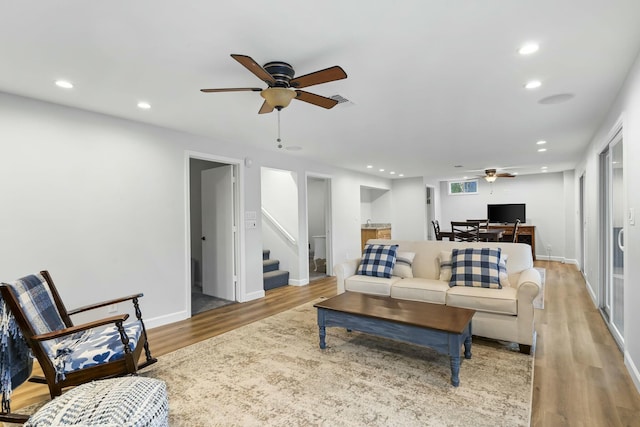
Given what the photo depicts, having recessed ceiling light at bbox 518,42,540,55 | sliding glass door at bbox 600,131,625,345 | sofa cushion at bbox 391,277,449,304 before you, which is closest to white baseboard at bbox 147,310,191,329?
sofa cushion at bbox 391,277,449,304

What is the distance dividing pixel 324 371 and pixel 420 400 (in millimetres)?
783

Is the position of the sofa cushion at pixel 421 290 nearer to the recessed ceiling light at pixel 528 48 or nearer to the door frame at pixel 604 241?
the door frame at pixel 604 241

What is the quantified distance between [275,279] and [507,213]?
7243mm

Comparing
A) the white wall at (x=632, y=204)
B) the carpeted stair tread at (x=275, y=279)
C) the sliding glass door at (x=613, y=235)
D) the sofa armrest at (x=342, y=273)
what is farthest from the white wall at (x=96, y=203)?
the sliding glass door at (x=613, y=235)

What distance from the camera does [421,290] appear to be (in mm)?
3527

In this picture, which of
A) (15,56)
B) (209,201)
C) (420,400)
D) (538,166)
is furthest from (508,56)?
(538,166)

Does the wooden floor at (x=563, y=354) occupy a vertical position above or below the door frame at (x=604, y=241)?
below

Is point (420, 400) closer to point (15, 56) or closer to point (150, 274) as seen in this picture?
point (150, 274)

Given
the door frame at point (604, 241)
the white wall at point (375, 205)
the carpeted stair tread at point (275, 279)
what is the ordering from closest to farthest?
1. the door frame at point (604, 241)
2. the carpeted stair tread at point (275, 279)
3. the white wall at point (375, 205)

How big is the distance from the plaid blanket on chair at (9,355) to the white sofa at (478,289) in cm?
296

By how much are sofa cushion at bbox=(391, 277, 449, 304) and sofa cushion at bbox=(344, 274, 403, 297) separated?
0.08 m

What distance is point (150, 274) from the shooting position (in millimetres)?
3818

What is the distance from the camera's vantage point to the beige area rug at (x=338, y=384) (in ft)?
6.76

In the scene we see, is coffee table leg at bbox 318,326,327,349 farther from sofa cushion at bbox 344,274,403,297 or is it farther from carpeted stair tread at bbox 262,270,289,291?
carpeted stair tread at bbox 262,270,289,291
